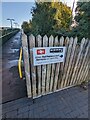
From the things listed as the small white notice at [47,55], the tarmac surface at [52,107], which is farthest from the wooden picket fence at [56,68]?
the tarmac surface at [52,107]

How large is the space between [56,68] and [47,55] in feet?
2.09

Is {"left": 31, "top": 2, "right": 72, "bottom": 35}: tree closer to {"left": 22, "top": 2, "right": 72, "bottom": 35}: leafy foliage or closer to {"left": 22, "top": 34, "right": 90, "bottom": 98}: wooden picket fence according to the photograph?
{"left": 22, "top": 2, "right": 72, "bottom": 35}: leafy foliage

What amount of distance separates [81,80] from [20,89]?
225 centimetres

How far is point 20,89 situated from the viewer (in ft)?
15.7

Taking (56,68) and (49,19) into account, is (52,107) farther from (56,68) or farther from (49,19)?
(49,19)

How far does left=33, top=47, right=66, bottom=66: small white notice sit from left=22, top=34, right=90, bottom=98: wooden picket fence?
106 millimetres

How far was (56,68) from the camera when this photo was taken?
13.9 ft

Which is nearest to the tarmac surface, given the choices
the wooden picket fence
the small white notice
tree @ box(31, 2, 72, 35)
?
the wooden picket fence

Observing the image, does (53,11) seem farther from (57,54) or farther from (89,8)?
(57,54)

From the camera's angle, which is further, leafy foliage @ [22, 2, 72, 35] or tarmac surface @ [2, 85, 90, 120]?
leafy foliage @ [22, 2, 72, 35]

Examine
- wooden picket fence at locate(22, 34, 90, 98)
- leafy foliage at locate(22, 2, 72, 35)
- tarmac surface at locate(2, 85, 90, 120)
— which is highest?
leafy foliage at locate(22, 2, 72, 35)

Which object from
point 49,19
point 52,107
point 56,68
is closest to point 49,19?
point 49,19

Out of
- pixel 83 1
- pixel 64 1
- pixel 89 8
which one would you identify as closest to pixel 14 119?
pixel 89 8

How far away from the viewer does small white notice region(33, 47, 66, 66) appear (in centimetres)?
366
